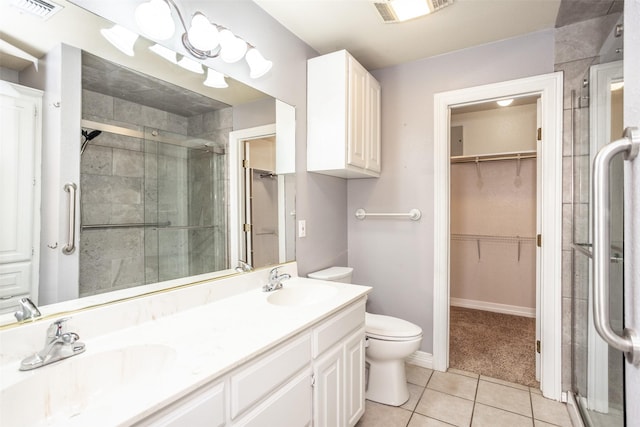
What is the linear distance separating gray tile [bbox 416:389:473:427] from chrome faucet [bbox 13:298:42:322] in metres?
1.99

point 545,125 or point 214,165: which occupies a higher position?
point 545,125

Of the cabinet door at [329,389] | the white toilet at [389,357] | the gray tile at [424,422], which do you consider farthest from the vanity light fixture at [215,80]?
the gray tile at [424,422]

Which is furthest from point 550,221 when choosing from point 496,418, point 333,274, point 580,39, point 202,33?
point 202,33

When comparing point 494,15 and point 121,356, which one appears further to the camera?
point 494,15

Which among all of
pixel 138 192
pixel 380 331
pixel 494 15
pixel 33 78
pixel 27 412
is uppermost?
pixel 494 15

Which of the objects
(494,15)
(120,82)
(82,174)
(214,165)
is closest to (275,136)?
(214,165)

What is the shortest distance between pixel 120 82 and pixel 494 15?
2.09 meters

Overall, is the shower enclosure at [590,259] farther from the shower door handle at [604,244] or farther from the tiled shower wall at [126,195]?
the tiled shower wall at [126,195]

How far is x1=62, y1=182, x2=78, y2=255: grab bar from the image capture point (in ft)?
3.49

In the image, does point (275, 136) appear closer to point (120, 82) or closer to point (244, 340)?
point (120, 82)

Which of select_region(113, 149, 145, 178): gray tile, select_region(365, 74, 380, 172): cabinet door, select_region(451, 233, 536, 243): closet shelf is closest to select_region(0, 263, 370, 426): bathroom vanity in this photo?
select_region(113, 149, 145, 178): gray tile

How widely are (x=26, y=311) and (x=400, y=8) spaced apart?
7.22ft

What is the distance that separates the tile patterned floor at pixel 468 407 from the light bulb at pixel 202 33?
85.2 inches

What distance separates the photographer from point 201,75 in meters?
1.53
